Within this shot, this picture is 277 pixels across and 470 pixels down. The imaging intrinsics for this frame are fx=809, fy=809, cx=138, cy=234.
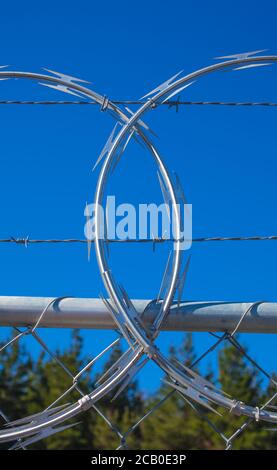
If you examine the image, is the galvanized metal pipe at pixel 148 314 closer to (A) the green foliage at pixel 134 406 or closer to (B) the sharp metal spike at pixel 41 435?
(B) the sharp metal spike at pixel 41 435

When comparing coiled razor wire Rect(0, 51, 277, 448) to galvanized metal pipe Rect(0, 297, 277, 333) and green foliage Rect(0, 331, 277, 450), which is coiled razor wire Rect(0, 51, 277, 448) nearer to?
galvanized metal pipe Rect(0, 297, 277, 333)

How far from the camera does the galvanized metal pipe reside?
4.95m

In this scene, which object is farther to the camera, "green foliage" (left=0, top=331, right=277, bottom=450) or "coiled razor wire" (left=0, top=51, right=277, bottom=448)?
"green foliage" (left=0, top=331, right=277, bottom=450)

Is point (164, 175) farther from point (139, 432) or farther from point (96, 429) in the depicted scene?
point (139, 432)

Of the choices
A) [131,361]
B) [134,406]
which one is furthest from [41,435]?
[134,406]

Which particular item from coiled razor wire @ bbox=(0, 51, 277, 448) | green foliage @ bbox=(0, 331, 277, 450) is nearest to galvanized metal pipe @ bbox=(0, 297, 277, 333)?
coiled razor wire @ bbox=(0, 51, 277, 448)

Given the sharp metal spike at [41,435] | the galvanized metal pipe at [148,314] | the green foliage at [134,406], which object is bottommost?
the sharp metal spike at [41,435]

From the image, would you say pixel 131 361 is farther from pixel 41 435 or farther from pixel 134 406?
pixel 134 406

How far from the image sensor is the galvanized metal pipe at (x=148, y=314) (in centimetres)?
495

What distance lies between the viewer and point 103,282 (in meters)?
4.90

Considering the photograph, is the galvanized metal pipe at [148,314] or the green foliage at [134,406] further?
the green foliage at [134,406]

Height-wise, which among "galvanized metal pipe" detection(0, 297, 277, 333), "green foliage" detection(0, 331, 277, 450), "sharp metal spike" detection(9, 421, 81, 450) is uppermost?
"green foliage" detection(0, 331, 277, 450)

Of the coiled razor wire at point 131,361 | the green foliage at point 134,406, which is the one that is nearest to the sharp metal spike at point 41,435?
the coiled razor wire at point 131,361
